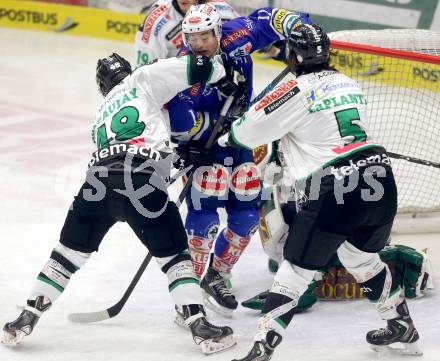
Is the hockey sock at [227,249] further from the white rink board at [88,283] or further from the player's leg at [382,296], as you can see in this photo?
the player's leg at [382,296]

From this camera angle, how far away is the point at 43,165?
6477mm

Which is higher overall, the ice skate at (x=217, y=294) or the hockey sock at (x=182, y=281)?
the hockey sock at (x=182, y=281)

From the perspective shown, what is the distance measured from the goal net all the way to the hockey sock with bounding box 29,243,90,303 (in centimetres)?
184

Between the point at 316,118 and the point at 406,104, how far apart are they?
195 centimetres

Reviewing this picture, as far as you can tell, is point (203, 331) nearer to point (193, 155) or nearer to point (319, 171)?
point (319, 171)

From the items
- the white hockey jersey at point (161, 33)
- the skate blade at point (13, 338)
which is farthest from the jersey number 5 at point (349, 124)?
the white hockey jersey at point (161, 33)

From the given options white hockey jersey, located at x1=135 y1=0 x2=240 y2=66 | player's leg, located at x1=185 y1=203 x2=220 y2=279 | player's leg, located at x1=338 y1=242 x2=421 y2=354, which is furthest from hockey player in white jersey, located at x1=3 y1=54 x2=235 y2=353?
white hockey jersey, located at x1=135 y1=0 x2=240 y2=66

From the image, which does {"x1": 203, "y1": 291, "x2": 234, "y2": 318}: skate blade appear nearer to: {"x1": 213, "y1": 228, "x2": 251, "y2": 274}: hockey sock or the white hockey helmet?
{"x1": 213, "y1": 228, "x2": 251, "y2": 274}: hockey sock

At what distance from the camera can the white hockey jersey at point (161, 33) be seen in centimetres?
561

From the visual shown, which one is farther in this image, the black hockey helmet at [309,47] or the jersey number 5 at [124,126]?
the jersey number 5 at [124,126]

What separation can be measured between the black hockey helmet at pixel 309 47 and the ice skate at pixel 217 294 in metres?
1.18

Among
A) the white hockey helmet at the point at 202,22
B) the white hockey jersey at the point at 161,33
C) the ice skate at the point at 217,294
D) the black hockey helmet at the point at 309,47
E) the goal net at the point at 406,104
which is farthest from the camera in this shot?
the white hockey jersey at the point at 161,33

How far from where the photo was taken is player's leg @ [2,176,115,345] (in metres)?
3.92

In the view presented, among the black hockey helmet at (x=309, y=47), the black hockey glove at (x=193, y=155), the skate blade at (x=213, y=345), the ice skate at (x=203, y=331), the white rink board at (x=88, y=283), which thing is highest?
the black hockey helmet at (x=309, y=47)
